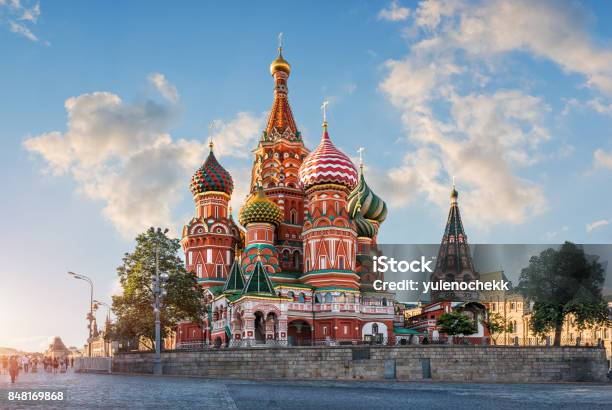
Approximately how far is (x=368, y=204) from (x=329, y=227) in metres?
15.7

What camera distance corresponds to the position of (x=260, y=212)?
57.9m

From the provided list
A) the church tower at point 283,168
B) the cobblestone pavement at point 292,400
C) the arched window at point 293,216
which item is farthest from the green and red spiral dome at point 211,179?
the cobblestone pavement at point 292,400

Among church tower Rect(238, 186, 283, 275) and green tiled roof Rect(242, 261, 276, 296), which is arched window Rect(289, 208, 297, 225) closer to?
church tower Rect(238, 186, 283, 275)

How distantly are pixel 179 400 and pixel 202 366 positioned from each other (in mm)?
19051

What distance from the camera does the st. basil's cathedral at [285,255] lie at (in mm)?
52281

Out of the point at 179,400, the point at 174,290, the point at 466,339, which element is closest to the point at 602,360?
the point at 466,339

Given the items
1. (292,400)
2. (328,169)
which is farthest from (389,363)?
(328,169)

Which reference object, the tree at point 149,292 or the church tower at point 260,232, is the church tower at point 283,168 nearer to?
the church tower at point 260,232

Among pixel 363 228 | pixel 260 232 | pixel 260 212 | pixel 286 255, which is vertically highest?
pixel 260 212

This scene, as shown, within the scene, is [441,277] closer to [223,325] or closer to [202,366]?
[223,325]

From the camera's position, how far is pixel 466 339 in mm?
61656

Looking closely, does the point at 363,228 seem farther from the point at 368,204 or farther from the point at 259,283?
the point at 259,283

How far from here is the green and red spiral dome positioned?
64.9 meters

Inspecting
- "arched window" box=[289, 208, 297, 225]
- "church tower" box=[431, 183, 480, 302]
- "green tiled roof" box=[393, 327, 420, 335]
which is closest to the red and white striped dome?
"arched window" box=[289, 208, 297, 225]
